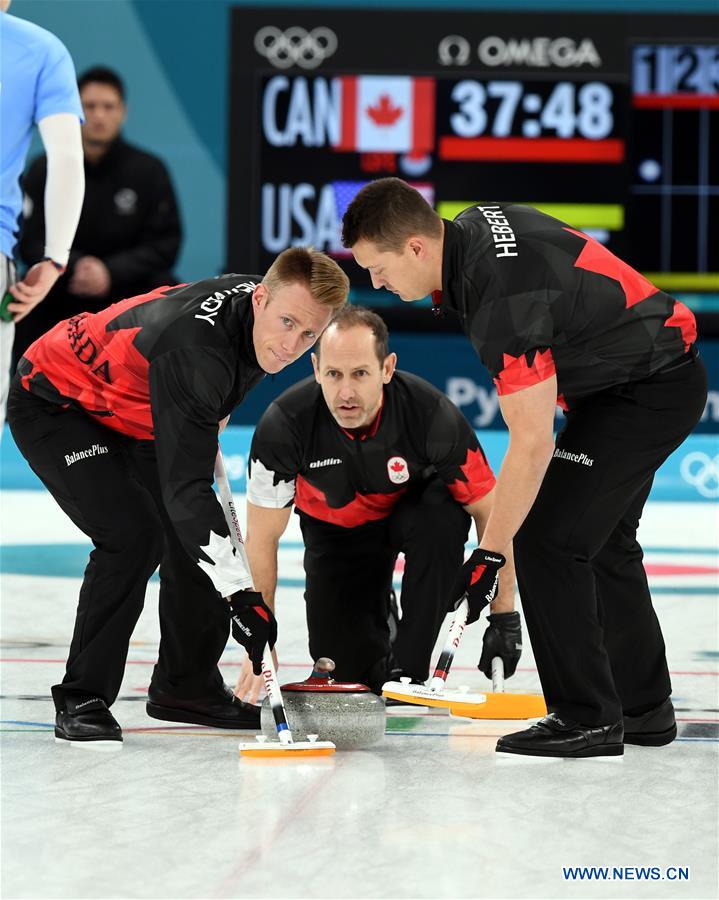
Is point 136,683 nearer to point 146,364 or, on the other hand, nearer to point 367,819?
point 146,364

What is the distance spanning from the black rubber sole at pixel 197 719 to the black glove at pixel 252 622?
440 mm

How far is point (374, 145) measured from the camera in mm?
9586

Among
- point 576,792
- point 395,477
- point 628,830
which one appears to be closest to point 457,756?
point 576,792

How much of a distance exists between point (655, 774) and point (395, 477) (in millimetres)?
1246

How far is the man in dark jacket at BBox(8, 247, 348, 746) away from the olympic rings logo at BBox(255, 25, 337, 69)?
6.09m

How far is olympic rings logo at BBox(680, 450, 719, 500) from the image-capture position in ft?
29.2

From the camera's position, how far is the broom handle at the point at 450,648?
3439 mm

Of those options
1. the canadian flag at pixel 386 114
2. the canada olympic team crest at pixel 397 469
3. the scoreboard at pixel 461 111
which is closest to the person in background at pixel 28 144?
the canada olympic team crest at pixel 397 469

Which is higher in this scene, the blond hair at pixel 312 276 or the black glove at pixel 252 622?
the blond hair at pixel 312 276

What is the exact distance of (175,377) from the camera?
348cm

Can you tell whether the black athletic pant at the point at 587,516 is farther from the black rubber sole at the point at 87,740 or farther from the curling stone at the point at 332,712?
the black rubber sole at the point at 87,740

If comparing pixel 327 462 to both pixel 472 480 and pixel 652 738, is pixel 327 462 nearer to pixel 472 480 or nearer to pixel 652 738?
pixel 472 480

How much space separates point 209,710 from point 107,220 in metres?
5.76

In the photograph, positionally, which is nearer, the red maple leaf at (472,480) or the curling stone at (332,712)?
the curling stone at (332,712)
